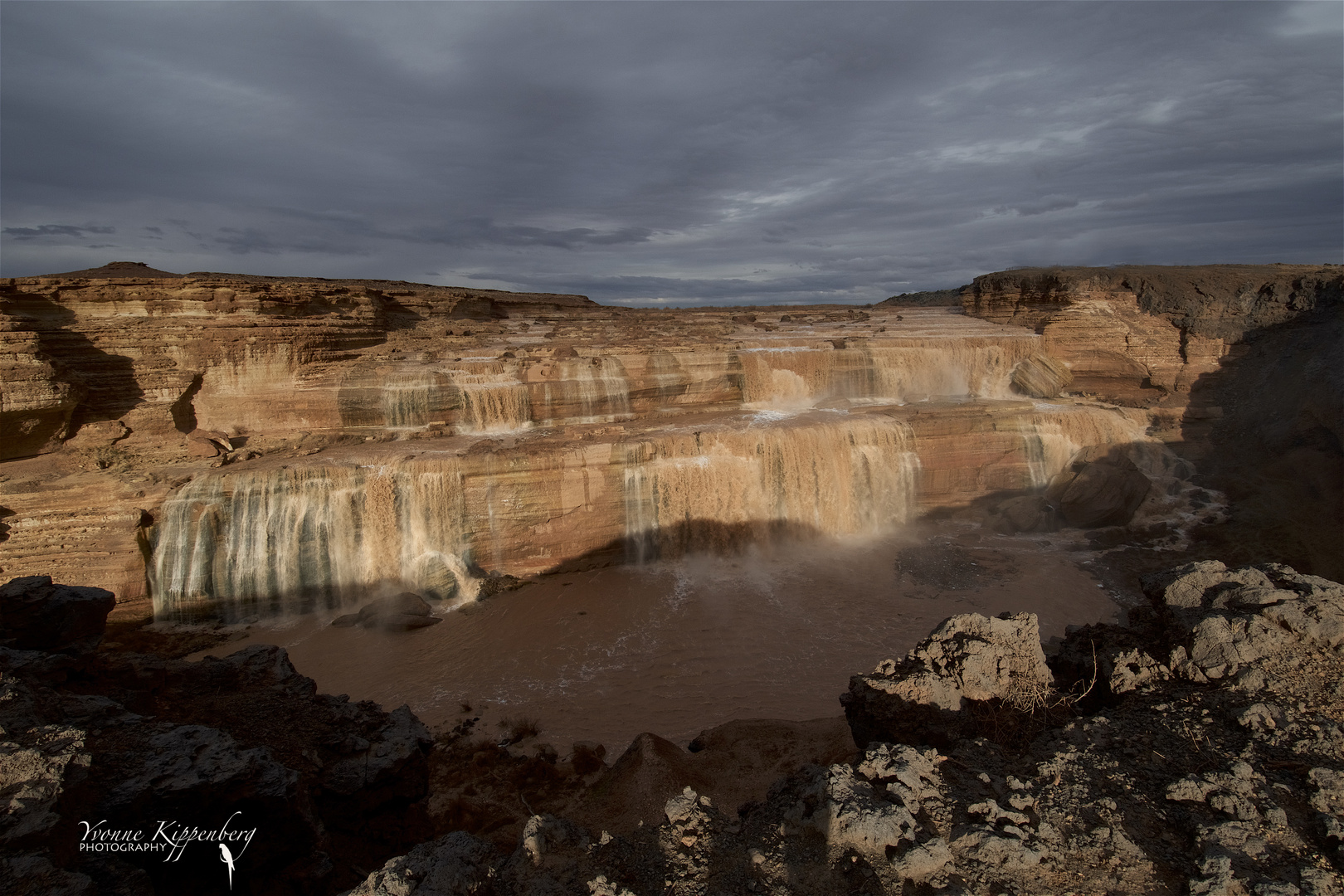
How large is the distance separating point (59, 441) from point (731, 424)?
42.4ft

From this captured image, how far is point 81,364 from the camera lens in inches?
505

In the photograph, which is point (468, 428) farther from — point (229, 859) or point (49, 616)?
point (229, 859)

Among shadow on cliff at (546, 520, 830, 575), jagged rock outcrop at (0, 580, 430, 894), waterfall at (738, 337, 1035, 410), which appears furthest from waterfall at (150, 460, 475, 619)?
waterfall at (738, 337, 1035, 410)

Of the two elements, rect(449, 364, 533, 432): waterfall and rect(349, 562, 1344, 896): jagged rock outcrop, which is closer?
rect(349, 562, 1344, 896): jagged rock outcrop

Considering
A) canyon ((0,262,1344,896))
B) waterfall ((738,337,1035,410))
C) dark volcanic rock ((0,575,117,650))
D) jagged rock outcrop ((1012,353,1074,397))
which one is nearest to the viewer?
canyon ((0,262,1344,896))

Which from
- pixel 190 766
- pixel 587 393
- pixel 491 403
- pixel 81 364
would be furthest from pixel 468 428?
pixel 190 766

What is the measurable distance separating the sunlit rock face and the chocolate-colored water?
36.9 inches

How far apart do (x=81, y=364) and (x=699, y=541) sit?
40.0 feet

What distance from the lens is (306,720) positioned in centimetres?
535

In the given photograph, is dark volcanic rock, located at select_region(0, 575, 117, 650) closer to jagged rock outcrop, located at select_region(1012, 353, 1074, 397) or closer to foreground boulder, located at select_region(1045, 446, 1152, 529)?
foreground boulder, located at select_region(1045, 446, 1152, 529)

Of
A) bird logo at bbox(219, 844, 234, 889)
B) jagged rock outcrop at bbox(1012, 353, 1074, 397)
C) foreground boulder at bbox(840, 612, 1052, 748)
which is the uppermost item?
jagged rock outcrop at bbox(1012, 353, 1074, 397)

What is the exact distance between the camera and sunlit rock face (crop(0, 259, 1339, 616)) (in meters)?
11.7

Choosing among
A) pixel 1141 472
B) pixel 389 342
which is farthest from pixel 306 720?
pixel 1141 472

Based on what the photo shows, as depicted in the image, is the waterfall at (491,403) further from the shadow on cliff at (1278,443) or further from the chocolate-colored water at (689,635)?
the shadow on cliff at (1278,443)
